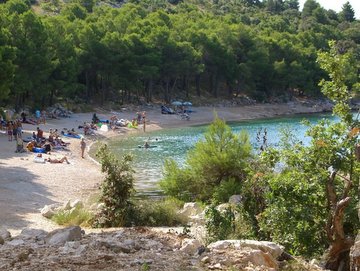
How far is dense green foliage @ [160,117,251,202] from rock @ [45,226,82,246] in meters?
8.91

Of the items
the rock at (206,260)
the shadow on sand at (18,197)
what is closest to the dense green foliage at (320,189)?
the rock at (206,260)

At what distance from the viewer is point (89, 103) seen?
61.0 metres

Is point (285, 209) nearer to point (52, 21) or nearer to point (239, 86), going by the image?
point (52, 21)

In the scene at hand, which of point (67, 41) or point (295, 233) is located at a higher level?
point (67, 41)

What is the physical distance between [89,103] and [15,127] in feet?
84.5

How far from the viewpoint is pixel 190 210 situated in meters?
17.2

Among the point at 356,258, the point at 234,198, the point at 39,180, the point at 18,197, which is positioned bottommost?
the point at 39,180

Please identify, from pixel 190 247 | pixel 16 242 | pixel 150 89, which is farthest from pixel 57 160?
pixel 150 89

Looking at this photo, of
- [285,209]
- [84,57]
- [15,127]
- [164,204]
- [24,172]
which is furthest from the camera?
[84,57]

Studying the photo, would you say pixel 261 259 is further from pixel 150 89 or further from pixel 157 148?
pixel 150 89

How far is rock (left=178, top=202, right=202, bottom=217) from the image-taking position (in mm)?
16875

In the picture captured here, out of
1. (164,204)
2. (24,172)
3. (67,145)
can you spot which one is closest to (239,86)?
(67,145)

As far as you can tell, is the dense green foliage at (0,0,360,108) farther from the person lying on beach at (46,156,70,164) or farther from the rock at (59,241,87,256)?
the rock at (59,241,87,256)

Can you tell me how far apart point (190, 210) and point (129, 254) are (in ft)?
24.9
